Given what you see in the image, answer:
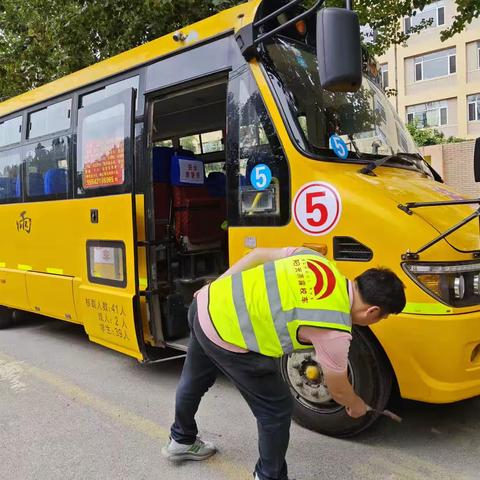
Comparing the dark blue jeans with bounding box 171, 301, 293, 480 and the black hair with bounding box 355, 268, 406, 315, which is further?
the dark blue jeans with bounding box 171, 301, 293, 480

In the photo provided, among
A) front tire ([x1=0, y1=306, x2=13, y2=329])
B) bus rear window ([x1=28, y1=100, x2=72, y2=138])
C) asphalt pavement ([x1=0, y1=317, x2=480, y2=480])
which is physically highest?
bus rear window ([x1=28, y1=100, x2=72, y2=138])

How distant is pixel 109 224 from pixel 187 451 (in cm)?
210

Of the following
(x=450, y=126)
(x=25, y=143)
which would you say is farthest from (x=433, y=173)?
(x=450, y=126)

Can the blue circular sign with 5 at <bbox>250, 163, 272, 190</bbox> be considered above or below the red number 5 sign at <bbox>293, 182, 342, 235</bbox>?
above

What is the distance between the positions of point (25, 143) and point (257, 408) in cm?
459

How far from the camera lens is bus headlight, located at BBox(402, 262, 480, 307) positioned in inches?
113

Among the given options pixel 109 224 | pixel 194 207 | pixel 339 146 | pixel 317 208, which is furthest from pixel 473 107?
pixel 317 208

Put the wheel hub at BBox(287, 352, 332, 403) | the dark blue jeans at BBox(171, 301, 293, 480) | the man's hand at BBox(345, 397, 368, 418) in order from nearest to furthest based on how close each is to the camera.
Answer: the man's hand at BBox(345, 397, 368, 418)
the dark blue jeans at BBox(171, 301, 293, 480)
the wheel hub at BBox(287, 352, 332, 403)

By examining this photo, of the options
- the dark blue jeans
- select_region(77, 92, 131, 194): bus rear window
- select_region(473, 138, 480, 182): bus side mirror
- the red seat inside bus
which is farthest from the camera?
the red seat inside bus

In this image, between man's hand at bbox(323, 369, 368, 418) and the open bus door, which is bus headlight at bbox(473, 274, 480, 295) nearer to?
man's hand at bbox(323, 369, 368, 418)

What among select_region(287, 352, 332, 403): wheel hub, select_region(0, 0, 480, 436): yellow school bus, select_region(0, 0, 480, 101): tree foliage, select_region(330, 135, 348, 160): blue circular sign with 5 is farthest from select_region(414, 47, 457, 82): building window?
select_region(287, 352, 332, 403): wheel hub

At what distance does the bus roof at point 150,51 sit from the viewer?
3643 mm

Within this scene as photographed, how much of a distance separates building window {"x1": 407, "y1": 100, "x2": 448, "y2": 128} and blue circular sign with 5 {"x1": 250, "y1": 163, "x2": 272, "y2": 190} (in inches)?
1066

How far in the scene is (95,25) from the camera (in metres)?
8.29
